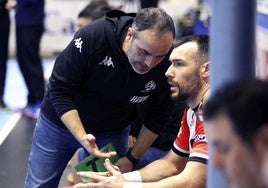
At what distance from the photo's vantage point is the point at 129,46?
362 cm

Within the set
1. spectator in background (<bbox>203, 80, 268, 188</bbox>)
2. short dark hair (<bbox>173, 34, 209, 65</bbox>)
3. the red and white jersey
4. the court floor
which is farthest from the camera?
the court floor

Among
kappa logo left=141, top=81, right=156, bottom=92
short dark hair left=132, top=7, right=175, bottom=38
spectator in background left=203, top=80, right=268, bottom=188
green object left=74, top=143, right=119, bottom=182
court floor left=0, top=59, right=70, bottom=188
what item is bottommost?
court floor left=0, top=59, right=70, bottom=188

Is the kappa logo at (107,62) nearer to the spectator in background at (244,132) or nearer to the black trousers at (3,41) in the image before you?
the spectator in background at (244,132)

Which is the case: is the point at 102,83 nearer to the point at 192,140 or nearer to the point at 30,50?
the point at 192,140

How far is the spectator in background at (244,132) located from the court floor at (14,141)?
414cm

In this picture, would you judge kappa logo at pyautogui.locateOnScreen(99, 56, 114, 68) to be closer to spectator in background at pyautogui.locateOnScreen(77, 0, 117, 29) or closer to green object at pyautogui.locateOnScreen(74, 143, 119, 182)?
green object at pyautogui.locateOnScreen(74, 143, 119, 182)

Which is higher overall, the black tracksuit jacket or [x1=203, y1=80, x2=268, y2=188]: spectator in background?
[x1=203, y1=80, x2=268, y2=188]: spectator in background

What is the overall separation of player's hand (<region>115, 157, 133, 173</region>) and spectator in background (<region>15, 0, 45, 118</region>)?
424 centimetres

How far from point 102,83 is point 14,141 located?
3495 mm

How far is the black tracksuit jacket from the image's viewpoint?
12.2 feet

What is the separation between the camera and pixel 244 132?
1601 millimetres

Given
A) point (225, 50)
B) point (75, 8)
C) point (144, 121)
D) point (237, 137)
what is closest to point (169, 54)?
point (144, 121)

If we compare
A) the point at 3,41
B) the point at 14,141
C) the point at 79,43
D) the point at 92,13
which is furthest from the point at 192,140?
the point at 3,41

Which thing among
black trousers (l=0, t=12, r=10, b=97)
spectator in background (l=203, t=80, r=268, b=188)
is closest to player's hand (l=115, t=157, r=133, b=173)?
spectator in background (l=203, t=80, r=268, b=188)
